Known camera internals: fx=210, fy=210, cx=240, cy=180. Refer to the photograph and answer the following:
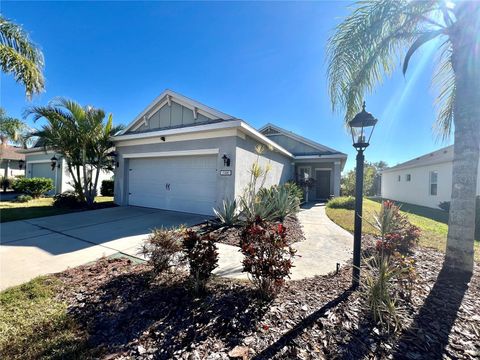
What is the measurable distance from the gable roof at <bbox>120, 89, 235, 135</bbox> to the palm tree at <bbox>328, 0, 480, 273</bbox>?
4128 mm

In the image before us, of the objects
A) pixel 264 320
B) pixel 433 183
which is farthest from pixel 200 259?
pixel 433 183

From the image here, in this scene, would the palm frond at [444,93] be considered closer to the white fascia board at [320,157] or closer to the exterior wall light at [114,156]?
the white fascia board at [320,157]

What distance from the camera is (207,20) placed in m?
7.30

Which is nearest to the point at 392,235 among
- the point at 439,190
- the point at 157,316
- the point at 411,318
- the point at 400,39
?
the point at 411,318

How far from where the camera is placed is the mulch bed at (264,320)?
2.03 meters

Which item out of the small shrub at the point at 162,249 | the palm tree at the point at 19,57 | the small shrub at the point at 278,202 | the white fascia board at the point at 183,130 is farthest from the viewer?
the white fascia board at the point at 183,130

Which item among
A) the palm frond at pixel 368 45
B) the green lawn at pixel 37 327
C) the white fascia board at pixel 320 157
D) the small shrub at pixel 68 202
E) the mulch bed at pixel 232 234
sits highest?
the palm frond at pixel 368 45

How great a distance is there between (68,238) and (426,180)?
20.8 meters

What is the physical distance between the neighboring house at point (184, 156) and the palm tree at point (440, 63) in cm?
376

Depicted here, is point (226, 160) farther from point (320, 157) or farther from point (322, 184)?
point (322, 184)

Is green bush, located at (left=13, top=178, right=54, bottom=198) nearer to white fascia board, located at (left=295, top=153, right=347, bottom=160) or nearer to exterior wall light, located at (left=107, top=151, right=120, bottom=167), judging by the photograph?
exterior wall light, located at (left=107, top=151, right=120, bottom=167)

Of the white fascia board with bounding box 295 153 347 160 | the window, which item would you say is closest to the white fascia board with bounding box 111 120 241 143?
the white fascia board with bounding box 295 153 347 160

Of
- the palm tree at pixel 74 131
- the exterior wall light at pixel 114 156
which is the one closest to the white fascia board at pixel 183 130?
the exterior wall light at pixel 114 156

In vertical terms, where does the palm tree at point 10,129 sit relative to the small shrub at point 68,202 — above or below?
above
